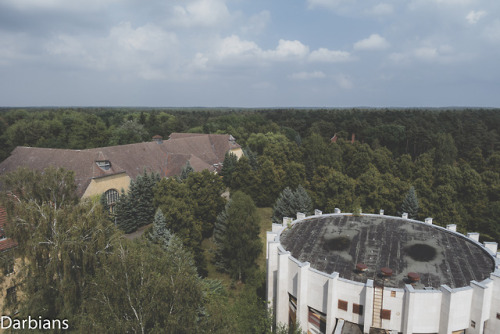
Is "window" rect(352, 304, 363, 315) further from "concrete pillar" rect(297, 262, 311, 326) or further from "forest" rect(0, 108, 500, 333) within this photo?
"forest" rect(0, 108, 500, 333)

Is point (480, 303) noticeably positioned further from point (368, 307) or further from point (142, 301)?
point (142, 301)

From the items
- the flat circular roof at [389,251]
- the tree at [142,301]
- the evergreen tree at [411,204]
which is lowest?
the evergreen tree at [411,204]

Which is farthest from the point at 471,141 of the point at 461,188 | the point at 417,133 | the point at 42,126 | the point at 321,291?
the point at 42,126

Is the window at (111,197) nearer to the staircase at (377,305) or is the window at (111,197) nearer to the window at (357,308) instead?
the window at (357,308)

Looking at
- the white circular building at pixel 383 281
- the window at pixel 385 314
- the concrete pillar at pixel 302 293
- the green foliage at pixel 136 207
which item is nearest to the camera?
the white circular building at pixel 383 281

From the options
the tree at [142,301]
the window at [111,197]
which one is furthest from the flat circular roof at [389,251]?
the window at [111,197]

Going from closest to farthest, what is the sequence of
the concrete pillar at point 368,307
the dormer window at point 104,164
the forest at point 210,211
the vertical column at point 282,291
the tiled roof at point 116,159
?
1. the forest at point 210,211
2. the concrete pillar at point 368,307
3. the vertical column at point 282,291
4. the tiled roof at point 116,159
5. the dormer window at point 104,164

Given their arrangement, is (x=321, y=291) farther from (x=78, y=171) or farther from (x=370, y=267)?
(x=78, y=171)

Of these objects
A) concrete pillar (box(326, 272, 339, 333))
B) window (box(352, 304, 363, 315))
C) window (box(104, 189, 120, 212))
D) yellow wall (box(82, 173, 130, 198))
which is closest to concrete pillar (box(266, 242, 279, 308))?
concrete pillar (box(326, 272, 339, 333))
